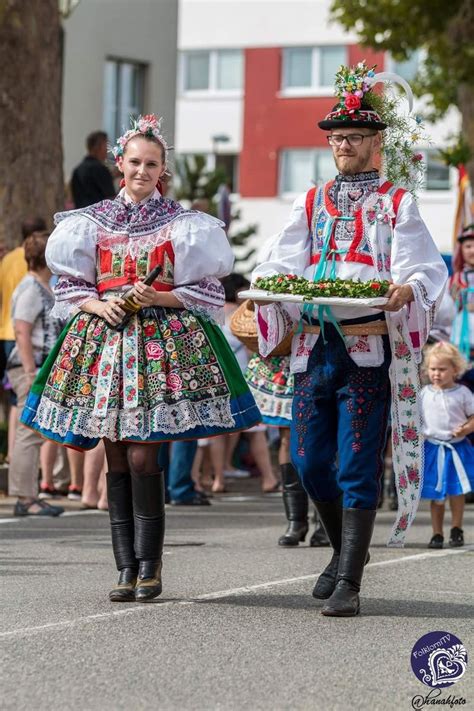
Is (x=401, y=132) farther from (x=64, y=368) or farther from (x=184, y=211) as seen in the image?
(x=64, y=368)

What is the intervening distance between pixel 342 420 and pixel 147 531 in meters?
0.99

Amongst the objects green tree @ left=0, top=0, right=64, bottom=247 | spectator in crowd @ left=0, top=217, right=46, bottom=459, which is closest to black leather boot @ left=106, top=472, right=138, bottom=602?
spectator in crowd @ left=0, top=217, right=46, bottom=459

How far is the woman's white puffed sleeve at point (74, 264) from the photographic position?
24.5 feet

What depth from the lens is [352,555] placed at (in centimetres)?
725

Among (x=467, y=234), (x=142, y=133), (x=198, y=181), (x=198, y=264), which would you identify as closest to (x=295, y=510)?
(x=198, y=264)

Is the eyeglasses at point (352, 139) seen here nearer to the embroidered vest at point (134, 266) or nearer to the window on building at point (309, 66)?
the embroidered vest at point (134, 266)

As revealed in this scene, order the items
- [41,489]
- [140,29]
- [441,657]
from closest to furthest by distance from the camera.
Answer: [441,657] → [41,489] → [140,29]

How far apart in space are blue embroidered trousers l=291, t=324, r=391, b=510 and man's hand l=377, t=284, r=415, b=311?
1.07 ft

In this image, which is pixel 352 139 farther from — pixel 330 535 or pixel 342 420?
pixel 330 535

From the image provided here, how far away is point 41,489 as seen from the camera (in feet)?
44.9

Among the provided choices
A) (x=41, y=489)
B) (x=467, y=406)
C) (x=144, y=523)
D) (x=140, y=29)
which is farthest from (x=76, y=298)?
(x=140, y=29)

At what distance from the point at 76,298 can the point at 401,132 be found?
5.50ft

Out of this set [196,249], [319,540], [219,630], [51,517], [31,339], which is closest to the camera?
[219,630]

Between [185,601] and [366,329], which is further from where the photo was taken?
[185,601]
